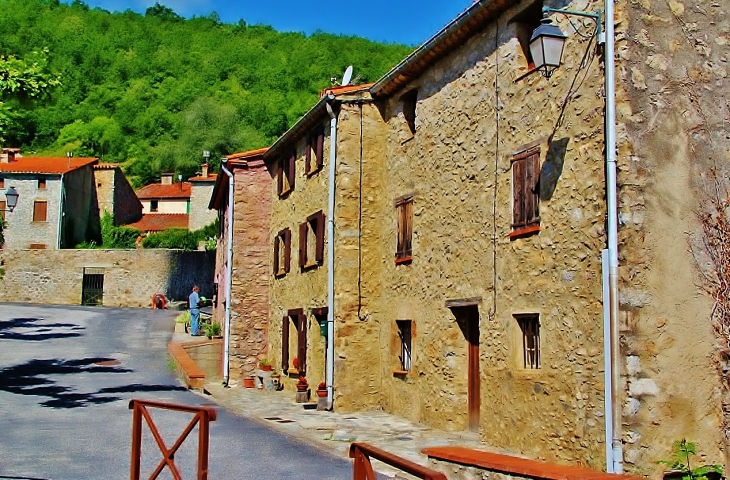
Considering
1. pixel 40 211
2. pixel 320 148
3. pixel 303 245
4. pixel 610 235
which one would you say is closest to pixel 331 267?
pixel 303 245

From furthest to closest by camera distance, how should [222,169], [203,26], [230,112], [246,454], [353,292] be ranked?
1. [203,26]
2. [230,112]
3. [222,169]
4. [353,292]
5. [246,454]

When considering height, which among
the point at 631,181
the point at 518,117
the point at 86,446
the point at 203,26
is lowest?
the point at 86,446

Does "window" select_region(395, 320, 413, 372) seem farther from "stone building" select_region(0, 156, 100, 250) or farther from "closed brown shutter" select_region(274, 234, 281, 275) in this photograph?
"stone building" select_region(0, 156, 100, 250)

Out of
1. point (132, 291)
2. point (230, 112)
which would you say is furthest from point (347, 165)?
point (230, 112)

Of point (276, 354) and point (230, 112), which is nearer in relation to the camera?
point (276, 354)

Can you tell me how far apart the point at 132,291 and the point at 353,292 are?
29.1 m

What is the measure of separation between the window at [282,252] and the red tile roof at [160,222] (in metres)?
38.9

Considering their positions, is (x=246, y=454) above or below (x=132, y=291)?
below

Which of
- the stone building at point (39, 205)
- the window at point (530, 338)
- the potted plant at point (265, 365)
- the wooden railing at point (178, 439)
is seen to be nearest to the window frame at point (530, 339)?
the window at point (530, 338)

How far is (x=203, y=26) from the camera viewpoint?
104 metres

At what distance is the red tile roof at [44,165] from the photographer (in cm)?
4841

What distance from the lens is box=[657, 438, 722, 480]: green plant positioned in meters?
9.81

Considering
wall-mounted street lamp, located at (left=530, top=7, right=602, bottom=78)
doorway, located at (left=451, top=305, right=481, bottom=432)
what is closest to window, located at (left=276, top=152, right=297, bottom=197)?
doorway, located at (left=451, top=305, right=481, bottom=432)

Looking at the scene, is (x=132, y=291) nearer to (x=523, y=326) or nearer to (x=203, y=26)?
(x=523, y=326)
